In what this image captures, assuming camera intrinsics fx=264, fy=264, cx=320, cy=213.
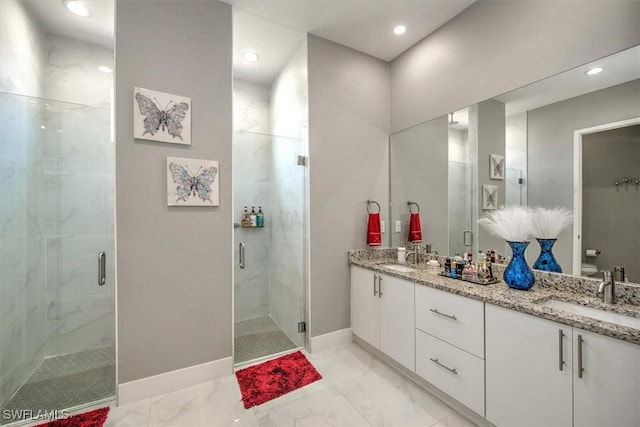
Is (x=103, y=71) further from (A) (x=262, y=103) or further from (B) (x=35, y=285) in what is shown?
(B) (x=35, y=285)

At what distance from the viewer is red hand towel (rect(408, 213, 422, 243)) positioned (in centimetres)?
267

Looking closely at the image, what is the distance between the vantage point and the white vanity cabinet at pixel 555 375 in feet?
3.49

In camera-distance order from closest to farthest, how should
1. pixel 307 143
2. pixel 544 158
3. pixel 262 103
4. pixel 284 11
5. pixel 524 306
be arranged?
pixel 524 306
pixel 544 158
pixel 284 11
pixel 307 143
pixel 262 103

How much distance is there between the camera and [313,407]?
69.7 inches

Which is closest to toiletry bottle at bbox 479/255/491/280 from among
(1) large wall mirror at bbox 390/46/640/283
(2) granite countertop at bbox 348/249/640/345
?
(2) granite countertop at bbox 348/249/640/345

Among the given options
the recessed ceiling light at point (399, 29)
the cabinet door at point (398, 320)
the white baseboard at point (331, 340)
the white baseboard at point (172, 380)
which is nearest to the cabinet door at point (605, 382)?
the cabinet door at point (398, 320)

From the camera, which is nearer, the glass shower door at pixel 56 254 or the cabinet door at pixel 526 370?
the cabinet door at pixel 526 370

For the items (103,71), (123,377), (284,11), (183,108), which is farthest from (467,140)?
(103,71)

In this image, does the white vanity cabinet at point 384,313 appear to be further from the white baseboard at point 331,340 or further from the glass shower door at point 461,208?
the glass shower door at point 461,208

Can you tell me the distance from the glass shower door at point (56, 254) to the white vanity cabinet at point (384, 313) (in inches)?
78.0

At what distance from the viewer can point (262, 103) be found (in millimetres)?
3473

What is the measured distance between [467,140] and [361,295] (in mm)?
1665

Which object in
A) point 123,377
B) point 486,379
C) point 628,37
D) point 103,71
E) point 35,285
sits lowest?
point 123,377

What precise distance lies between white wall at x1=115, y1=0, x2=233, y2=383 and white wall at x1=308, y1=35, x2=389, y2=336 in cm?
79
